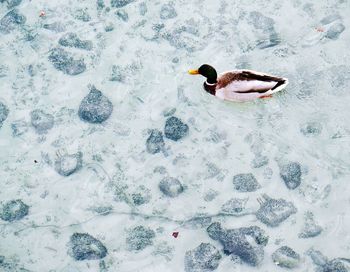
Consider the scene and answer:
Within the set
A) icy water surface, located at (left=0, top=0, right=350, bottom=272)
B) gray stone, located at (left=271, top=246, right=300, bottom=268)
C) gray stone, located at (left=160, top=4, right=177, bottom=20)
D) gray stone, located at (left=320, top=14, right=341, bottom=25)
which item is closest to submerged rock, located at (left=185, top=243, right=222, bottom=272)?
icy water surface, located at (left=0, top=0, right=350, bottom=272)

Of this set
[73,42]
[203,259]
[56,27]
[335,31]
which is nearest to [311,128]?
[335,31]

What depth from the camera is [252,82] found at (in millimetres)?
5152

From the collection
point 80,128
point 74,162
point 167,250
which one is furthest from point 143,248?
point 80,128

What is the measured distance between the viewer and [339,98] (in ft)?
18.2

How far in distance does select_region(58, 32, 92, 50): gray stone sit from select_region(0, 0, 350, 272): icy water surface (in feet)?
0.07

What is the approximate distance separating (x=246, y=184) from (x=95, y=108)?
2141mm

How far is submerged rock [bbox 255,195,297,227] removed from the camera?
484 cm

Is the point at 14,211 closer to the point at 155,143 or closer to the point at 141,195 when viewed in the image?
the point at 141,195

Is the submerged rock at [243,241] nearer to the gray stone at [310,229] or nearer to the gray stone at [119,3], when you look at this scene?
the gray stone at [310,229]

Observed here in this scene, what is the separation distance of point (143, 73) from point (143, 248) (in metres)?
2.39

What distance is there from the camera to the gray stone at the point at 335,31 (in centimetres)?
598

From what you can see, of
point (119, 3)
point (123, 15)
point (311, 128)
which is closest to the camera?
point (311, 128)

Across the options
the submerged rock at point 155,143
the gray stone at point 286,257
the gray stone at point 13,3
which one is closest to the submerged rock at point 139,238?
the submerged rock at point 155,143

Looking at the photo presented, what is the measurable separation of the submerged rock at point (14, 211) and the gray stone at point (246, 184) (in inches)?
98.1
